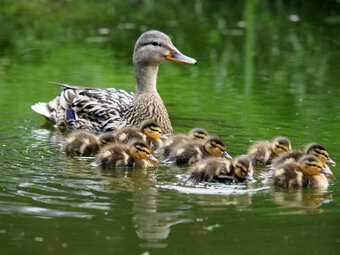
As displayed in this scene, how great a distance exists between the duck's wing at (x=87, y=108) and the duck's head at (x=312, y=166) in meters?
2.44

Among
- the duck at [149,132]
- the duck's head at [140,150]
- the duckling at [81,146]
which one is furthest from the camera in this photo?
the duck at [149,132]

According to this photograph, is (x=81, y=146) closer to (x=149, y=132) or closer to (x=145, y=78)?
(x=149, y=132)

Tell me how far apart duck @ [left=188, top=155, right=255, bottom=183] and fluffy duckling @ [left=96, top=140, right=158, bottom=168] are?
60 cm

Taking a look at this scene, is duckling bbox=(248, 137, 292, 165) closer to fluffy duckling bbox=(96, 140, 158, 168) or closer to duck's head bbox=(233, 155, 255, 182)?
duck's head bbox=(233, 155, 255, 182)

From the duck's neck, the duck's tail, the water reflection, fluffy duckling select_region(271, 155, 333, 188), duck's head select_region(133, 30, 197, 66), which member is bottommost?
the water reflection

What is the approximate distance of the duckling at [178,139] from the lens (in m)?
6.25

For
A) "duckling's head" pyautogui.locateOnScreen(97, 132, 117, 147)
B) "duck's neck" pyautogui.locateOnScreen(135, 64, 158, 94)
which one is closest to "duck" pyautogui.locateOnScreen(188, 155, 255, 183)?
"duckling's head" pyautogui.locateOnScreen(97, 132, 117, 147)

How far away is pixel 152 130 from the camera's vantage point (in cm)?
662

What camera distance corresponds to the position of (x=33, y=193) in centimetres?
490

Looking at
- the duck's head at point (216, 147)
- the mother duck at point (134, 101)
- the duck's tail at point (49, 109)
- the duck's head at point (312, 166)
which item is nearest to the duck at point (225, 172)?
the duck's head at point (312, 166)

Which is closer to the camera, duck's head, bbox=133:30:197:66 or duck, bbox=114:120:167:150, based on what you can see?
duck, bbox=114:120:167:150

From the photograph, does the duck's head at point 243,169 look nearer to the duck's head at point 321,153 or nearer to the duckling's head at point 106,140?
the duck's head at point 321,153

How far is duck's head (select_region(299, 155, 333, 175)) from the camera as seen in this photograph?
5203 millimetres

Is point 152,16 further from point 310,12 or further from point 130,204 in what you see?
point 130,204
